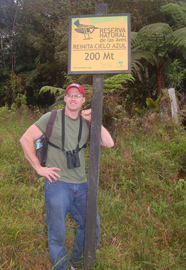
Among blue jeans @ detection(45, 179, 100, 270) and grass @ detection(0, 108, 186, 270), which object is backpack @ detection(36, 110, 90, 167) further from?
grass @ detection(0, 108, 186, 270)

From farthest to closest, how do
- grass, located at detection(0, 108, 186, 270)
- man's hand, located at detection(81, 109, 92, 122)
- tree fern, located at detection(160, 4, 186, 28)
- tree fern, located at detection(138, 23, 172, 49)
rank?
tree fern, located at detection(160, 4, 186, 28) < tree fern, located at detection(138, 23, 172, 49) < grass, located at detection(0, 108, 186, 270) < man's hand, located at detection(81, 109, 92, 122)

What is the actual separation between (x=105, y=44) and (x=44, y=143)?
3.37 feet

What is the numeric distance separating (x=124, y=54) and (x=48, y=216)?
1.57 m

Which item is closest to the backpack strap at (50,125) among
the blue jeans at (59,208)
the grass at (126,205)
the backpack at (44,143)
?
the backpack at (44,143)

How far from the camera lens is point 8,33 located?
1178cm

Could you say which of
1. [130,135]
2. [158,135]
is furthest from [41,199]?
[158,135]

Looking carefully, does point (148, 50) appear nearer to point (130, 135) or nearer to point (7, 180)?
point (130, 135)

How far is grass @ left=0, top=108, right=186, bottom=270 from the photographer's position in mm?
2605

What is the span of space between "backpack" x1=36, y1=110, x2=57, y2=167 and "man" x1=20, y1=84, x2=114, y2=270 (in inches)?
1.4

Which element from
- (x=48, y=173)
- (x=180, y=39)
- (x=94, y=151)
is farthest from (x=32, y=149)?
(x=180, y=39)

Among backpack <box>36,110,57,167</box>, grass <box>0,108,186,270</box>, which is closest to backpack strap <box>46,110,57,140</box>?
backpack <box>36,110,57,167</box>

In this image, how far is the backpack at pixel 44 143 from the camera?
2.27 meters

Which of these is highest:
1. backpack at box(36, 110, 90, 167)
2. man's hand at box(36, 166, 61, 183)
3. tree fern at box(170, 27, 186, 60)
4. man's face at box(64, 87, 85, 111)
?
tree fern at box(170, 27, 186, 60)

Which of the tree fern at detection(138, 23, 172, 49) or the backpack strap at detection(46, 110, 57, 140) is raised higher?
the tree fern at detection(138, 23, 172, 49)
